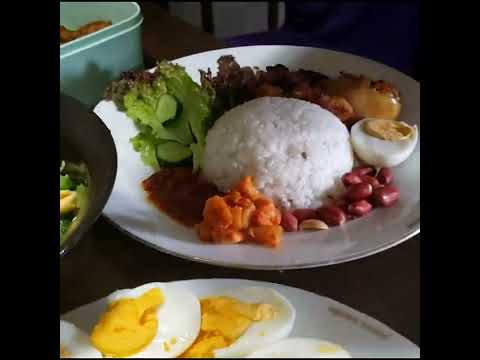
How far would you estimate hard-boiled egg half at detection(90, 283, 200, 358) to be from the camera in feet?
2.17

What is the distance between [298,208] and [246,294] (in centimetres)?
35

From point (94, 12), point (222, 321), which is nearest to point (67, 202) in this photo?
point (222, 321)

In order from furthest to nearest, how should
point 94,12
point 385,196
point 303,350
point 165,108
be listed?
1. point 94,12
2. point 165,108
3. point 385,196
4. point 303,350

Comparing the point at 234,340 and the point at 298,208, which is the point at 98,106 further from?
the point at 234,340

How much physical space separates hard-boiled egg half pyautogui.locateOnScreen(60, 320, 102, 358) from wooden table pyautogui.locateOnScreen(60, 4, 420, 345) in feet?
0.37

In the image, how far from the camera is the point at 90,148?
95cm

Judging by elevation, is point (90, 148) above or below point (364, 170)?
above

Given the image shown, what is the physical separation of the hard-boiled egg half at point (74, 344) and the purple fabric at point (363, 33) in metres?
1.14

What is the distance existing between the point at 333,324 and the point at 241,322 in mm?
100

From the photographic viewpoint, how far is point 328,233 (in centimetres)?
99

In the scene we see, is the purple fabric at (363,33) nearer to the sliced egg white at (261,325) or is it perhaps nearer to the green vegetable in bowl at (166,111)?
the green vegetable in bowl at (166,111)

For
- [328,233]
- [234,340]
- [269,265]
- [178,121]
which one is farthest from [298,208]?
[234,340]

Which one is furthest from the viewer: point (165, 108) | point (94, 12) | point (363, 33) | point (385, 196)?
point (363, 33)

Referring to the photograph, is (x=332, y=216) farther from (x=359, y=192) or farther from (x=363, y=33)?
(x=363, y=33)
